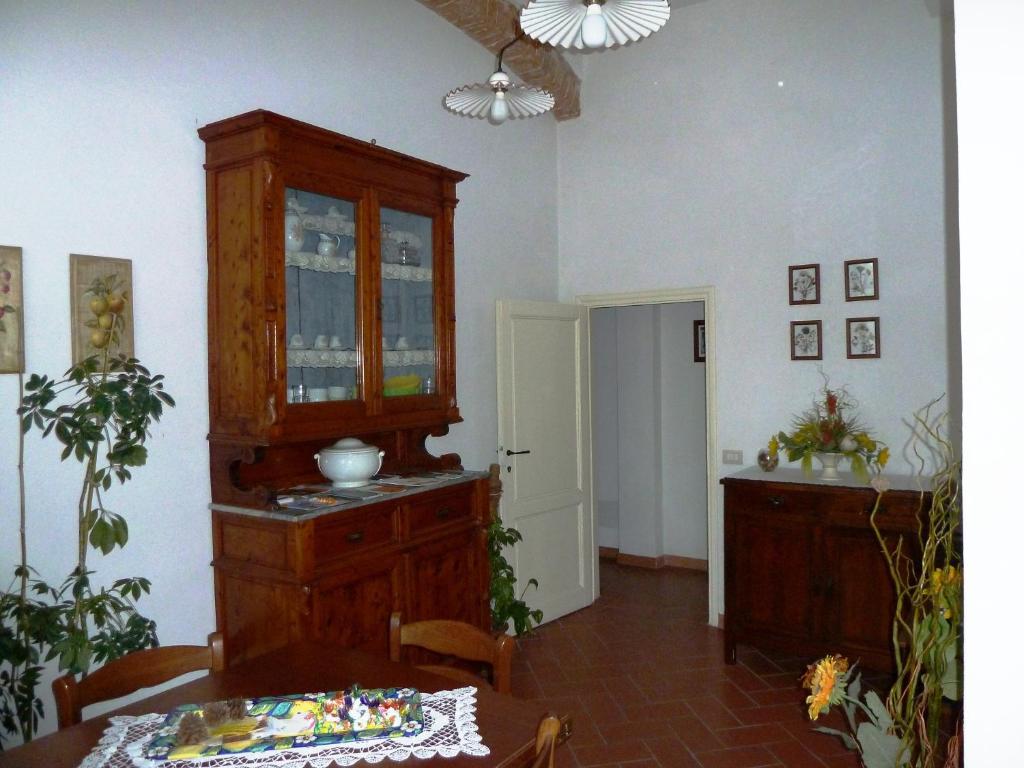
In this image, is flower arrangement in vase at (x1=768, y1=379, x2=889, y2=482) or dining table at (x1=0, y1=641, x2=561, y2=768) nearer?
dining table at (x1=0, y1=641, x2=561, y2=768)

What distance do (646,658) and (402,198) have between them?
9.41 feet

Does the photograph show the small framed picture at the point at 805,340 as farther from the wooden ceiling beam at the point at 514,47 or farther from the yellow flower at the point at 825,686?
the yellow flower at the point at 825,686

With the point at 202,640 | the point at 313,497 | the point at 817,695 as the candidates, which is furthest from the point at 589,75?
the point at 817,695

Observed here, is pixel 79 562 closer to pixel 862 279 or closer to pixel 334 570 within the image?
pixel 334 570

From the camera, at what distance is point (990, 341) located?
49.3 inches

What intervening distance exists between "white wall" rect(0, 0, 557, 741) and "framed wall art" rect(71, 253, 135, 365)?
0.12 ft

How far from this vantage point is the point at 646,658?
4301 mm

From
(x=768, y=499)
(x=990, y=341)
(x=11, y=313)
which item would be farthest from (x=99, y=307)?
(x=768, y=499)

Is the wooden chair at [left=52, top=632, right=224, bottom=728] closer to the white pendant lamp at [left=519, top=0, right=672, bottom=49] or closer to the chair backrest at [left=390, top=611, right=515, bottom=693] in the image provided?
the chair backrest at [left=390, top=611, right=515, bottom=693]

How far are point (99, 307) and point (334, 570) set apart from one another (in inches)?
51.9

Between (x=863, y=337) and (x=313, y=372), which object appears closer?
(x=313, y=372)

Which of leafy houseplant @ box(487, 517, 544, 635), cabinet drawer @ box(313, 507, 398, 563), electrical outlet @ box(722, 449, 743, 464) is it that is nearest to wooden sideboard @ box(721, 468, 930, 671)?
electrical outlet @ box(722, 449, 743, 464)

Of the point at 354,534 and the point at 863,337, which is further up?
the point at 863,337

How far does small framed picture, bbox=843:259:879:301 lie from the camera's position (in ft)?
14.1
